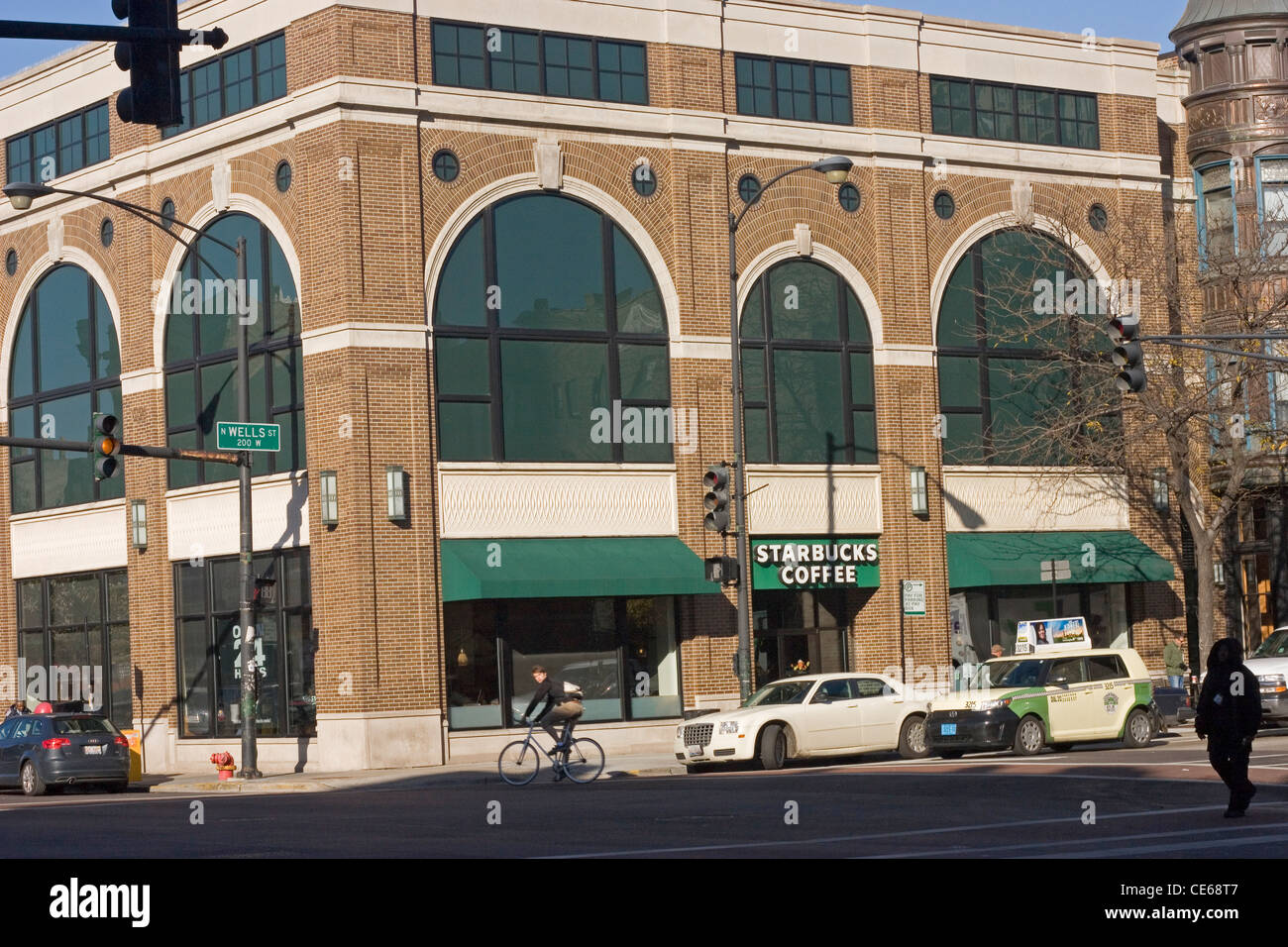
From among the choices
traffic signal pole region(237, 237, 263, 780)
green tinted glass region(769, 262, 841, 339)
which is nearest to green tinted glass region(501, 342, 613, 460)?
green tinted glass region(769, 262, 841, 339)

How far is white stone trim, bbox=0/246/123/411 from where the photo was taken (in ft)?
132

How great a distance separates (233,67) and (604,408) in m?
9.74

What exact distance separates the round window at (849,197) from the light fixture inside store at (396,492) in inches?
461

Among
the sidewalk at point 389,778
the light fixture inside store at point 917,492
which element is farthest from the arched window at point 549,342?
the sidewalk at point 389,778

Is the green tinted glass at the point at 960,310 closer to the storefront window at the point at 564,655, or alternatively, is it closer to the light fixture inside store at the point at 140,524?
the storefront window at the point at 564,655

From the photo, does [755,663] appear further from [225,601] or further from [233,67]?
[233,67]

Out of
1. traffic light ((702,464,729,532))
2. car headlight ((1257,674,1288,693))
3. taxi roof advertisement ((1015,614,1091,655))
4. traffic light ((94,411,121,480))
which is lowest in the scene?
car headlight ((1257,674,1288,693))

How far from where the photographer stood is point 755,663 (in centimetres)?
3872

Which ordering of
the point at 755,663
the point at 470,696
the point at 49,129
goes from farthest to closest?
the point at 49,129 < the point at 755,663 < the point at 470,696

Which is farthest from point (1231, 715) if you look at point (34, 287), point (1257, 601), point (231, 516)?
point (34, 287)

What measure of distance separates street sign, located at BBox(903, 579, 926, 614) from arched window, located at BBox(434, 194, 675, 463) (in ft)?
18.9

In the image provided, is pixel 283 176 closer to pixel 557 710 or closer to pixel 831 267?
pixel 831 267

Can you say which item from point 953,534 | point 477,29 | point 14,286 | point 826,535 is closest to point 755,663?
point 826,535
